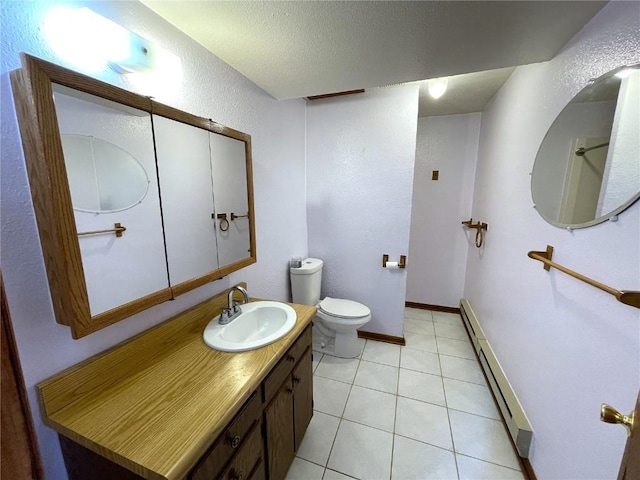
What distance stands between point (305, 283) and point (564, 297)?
1.60 metres

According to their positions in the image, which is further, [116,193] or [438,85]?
[438,85]

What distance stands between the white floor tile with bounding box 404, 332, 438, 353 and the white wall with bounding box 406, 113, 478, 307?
2.28 ft

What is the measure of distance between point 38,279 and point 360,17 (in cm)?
142

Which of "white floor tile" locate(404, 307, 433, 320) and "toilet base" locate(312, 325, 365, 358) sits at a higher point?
"toilet base" locate(312, 325, 365, 358)

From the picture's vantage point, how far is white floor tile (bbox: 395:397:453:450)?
1480mm

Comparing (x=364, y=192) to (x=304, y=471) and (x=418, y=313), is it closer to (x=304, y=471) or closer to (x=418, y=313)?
(x=418, y=313)

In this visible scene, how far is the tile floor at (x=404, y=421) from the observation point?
132 cm

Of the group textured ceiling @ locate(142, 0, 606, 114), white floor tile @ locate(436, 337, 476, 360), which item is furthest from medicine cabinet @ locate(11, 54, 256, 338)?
white floor tile @ locate(436, 337, 476, 360)

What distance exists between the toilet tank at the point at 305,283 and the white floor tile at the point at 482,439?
50.5 inches

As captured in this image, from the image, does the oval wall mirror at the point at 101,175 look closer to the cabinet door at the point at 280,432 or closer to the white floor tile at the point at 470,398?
the cabinet door at the point at 280,432

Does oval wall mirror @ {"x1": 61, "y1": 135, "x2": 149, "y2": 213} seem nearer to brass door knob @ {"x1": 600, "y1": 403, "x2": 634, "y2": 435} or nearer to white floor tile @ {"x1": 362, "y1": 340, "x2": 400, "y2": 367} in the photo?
brass door knob @ {"x1": 600, "y1": 403, "x2": 634, "y2": 435}

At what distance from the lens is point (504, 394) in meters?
1.55


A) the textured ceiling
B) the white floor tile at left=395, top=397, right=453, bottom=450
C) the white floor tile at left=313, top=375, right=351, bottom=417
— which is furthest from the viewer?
the white floor tile at left=313, top=375, right=351, bottom=417

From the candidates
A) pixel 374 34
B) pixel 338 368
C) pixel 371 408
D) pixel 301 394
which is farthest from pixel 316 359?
pixel 374 34
